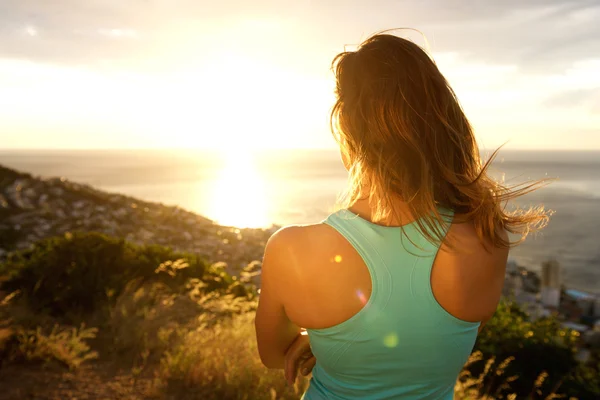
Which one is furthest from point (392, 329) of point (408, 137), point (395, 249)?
point (408, 137)

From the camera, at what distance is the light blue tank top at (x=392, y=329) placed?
1391mm

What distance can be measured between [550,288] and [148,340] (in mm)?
13112

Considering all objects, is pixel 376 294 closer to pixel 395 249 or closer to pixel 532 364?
pixel 395 249

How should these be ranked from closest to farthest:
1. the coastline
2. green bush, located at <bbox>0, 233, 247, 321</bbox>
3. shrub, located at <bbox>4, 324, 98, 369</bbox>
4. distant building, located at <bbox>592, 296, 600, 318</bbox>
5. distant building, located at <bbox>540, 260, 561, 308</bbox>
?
1. shrub, located at <bbox>4, 324, 98, 369</bbox>
2. green bush, located at <bbox>0, 233, 247, 321</bbox>
3. the coastline
4. distant building, located at <bbox>592, 296, 600, 318</bbox>
5. distant building, located at <bbox>540, 260, 561, 308</bbox>

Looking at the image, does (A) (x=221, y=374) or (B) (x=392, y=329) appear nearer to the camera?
(B) (x=392, y=329)

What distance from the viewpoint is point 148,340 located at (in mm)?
4945

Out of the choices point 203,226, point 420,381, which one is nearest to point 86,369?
point 420,381

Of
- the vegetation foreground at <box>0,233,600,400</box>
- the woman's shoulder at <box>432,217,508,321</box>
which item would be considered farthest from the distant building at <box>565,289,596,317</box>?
the woman's shoulder at <box>432,217,508,321</box>

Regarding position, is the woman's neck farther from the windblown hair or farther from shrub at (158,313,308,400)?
shrub at (158,313,308,400)

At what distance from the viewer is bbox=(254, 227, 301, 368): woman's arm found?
56.2 inches

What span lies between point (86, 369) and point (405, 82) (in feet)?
13.7

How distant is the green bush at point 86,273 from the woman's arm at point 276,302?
12.4ft

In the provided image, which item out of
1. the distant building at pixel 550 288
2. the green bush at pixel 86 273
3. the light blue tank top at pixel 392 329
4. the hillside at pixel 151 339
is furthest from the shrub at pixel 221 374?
the distant building at pixel 550 288

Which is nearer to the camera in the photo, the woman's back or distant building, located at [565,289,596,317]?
the woman's back
